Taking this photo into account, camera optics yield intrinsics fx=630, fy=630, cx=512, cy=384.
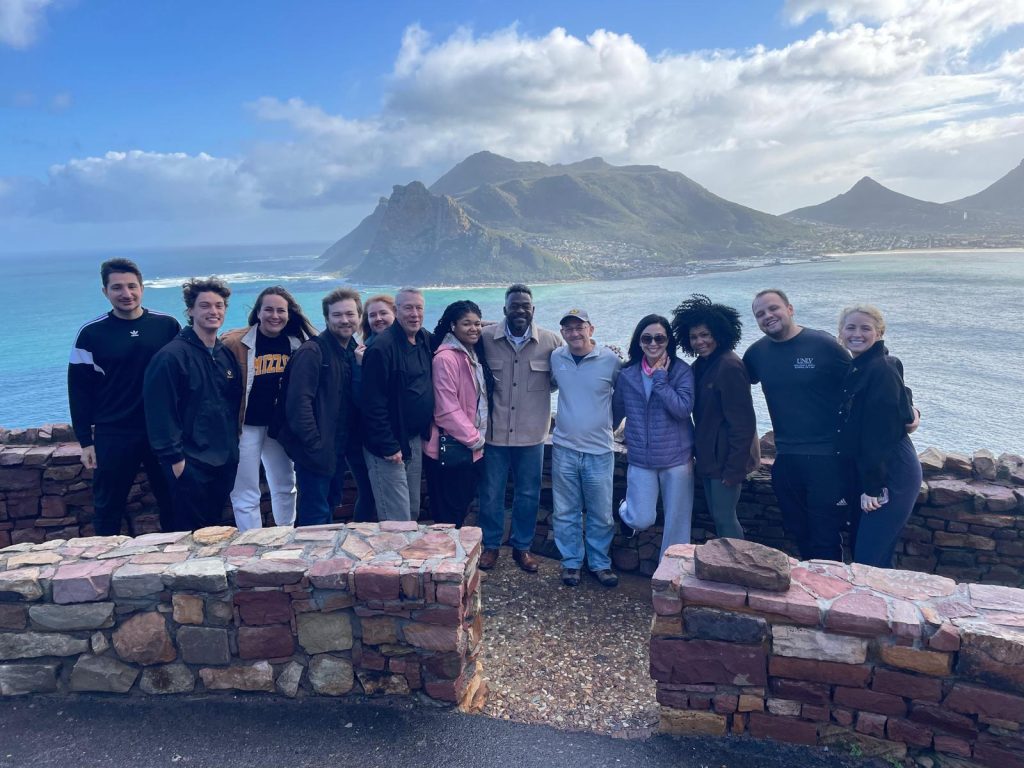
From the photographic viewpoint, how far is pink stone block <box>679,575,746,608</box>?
3170mm

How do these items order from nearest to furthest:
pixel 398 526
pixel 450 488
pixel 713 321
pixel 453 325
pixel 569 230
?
pixel 398 526 < pixel 713 321 < pixel 453 325 < pixel 450 488 < pixel 569 230

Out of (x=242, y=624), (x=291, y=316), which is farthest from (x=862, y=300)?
(x=242, y=624)

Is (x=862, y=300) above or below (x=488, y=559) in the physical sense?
above

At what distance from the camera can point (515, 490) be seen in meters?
5.40

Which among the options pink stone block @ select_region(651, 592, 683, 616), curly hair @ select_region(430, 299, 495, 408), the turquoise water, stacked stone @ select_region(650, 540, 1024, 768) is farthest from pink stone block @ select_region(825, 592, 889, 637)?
the turquoise water

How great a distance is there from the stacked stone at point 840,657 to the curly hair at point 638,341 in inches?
A: 72.9

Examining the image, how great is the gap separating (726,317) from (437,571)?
290cm

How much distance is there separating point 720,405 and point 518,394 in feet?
5.13

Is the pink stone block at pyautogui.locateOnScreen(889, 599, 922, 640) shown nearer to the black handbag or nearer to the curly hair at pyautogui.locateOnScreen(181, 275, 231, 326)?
the black handbag

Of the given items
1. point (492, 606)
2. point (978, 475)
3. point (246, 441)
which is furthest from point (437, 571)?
point (978, 475)

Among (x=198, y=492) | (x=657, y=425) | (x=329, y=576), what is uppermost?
(x=657, y=425)

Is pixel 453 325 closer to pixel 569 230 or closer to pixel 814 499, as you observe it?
pixel 814 499

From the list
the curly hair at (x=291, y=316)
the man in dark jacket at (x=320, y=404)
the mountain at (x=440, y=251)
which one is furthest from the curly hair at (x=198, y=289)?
the mountain at (x=440, y=251)

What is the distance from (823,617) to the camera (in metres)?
3.05
